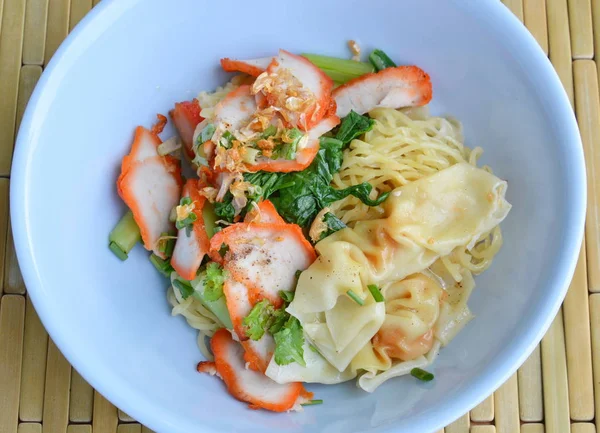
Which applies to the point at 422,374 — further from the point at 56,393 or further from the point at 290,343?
the point at 56,393

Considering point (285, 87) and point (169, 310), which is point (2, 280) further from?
point (285, 87)

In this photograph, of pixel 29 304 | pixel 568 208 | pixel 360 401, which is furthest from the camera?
pixel 29 304

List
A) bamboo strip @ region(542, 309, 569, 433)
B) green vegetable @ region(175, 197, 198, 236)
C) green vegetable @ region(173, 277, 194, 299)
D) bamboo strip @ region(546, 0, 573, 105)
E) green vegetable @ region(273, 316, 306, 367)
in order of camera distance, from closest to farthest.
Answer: green vegetable @ region(273, 316, 306, 367), green vegetable @ region(175, 197, 198, 236), green vegetable @ region(173, 277, 194, 299), bamboo strip @ region(542, 309, 569, 433), bamboo strip @ region(546, 0, 573, 105)

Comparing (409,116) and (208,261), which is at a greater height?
(409,116)

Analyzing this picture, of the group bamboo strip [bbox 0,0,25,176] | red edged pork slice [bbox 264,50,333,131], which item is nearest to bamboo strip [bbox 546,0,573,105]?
red edged pork slice [bbox 264,50,333,131]

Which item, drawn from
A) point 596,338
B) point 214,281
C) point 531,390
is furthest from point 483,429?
point 214,281

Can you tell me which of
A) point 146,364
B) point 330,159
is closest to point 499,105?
point 330,159

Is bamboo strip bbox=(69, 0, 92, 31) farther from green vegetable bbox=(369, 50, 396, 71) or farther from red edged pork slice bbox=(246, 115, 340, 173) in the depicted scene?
green vegetable bbox=(369, 50, 396, 71)
